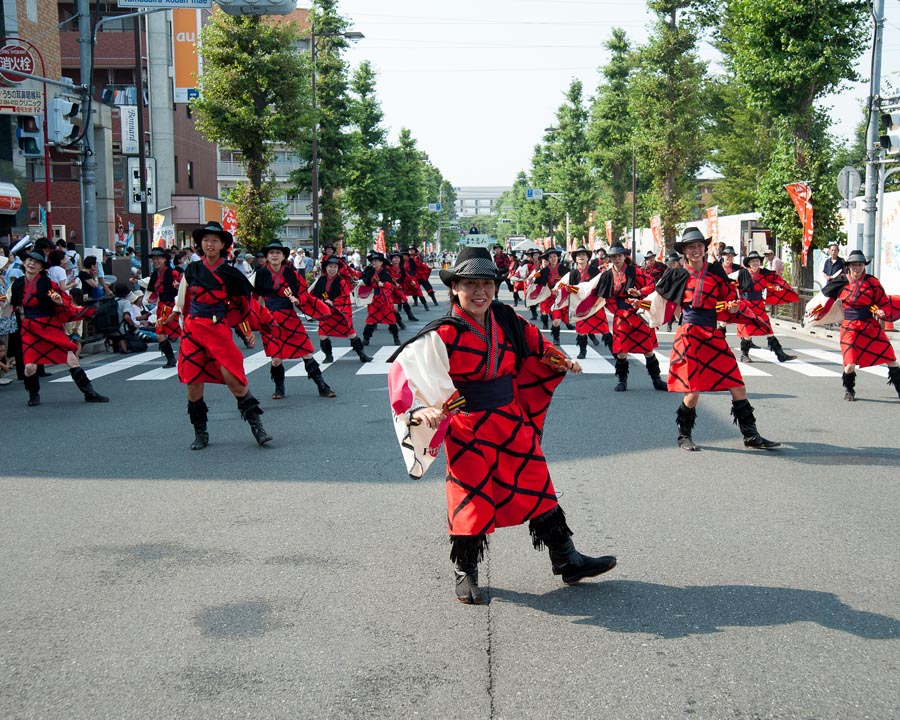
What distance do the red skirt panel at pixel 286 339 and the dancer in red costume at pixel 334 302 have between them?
247 centimetres

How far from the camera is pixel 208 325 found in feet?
27.7

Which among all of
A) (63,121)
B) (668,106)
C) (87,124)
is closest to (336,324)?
(87,124)

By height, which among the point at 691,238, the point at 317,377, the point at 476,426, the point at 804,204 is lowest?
the point at 317,377

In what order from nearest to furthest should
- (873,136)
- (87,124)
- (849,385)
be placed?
1. (849,385)
2. (87,124)
3. (873,136)

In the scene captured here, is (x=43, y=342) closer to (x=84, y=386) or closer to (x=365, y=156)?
(x=84, y=386)

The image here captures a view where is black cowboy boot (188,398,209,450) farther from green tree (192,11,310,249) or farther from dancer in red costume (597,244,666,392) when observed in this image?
green tree (192,11,310,249)

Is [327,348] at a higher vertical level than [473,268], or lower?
lower

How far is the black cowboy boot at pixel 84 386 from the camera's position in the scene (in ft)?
37.5

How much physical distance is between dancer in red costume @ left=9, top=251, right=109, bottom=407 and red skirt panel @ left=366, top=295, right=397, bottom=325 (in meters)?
Result: 7.68

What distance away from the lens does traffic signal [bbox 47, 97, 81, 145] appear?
19266 millimetres

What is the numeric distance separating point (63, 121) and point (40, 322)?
31.0ft

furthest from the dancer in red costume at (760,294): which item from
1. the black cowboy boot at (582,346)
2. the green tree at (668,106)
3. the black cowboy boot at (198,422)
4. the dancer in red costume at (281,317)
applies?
the green tree at (668,106)

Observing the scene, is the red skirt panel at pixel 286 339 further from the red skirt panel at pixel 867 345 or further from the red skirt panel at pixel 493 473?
the red skirt panel at pixel 493 473

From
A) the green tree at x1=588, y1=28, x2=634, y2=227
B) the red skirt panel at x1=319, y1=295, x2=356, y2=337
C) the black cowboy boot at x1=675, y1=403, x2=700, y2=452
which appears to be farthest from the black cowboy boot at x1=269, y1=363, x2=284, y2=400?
the green tree at x1=588, y1=28, x2=634, y2=227
